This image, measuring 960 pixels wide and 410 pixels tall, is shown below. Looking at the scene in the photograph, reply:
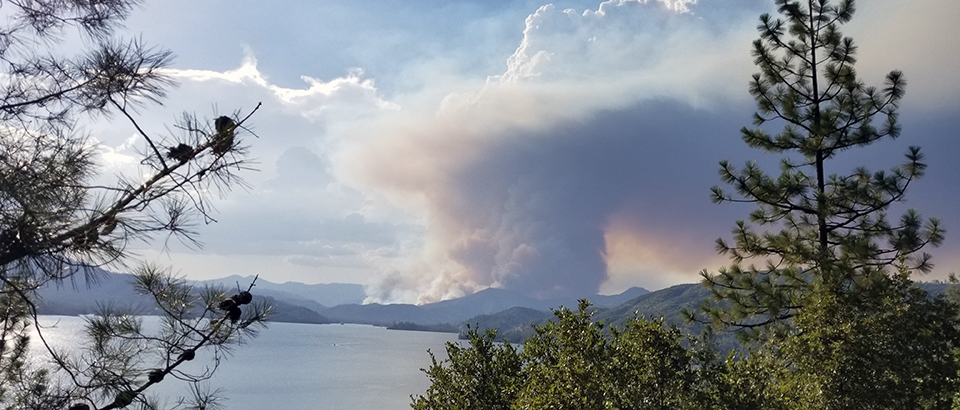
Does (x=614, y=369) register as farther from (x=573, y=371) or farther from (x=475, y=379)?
(x=475, y=379)

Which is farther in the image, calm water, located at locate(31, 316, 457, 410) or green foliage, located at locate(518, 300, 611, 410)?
calm water, located at locate(31, 316, 457, 410)

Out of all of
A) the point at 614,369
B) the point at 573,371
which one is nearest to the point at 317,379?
the point at 573,371

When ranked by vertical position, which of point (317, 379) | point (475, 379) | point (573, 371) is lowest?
point (317, 379)

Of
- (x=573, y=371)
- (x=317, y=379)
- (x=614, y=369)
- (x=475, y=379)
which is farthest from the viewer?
(x=317, y=379)

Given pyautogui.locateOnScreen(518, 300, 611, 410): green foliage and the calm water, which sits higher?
pyautogui.locateOnScreen(518, 300, 611, 410): green foliage

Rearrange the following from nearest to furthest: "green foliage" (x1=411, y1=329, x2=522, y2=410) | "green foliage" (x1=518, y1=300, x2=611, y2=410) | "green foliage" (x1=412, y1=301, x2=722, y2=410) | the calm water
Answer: "green foliage" (x1=412, y1=301, x2=722, y2=410) → "green foliage" (x1=518, y1=300, x2=611, y2=410) → "green foliage" (x1=411, y1=329, x2=522, y2=410) → the calm water

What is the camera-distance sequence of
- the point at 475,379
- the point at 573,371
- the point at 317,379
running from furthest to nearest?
the point at 317,379 → the point at 475,379 → the point at 573,371

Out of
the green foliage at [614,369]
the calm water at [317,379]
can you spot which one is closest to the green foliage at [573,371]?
the green foliage at [614,369]

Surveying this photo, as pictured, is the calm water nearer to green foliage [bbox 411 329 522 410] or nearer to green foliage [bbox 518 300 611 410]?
green foliage [bbox 411 329 522 410]

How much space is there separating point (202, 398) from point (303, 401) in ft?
250

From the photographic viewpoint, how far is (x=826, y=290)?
10.8 meters

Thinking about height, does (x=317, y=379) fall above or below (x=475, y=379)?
below

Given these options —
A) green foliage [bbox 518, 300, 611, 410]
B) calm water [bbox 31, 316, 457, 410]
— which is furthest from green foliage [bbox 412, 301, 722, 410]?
calm water [bbox 31, 316, 457, 410]

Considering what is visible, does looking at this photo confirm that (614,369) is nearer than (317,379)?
Yes
